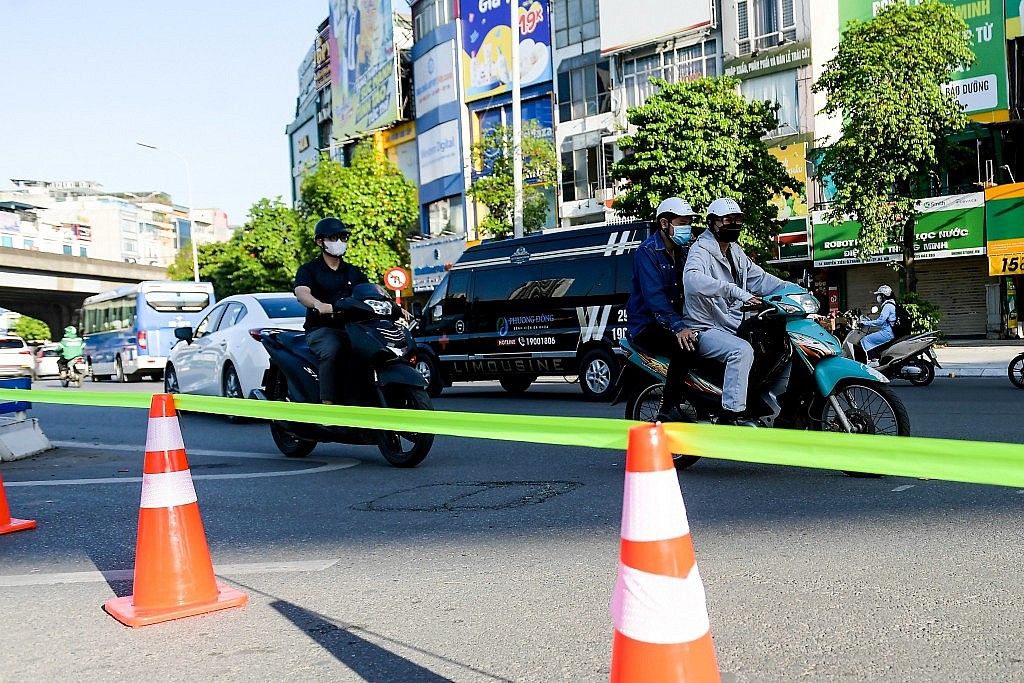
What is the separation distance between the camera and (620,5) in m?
35.8

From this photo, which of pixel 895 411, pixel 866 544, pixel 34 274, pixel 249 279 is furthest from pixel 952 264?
pixel 34 274

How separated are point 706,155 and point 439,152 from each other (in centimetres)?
2011

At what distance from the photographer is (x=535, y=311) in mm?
15445

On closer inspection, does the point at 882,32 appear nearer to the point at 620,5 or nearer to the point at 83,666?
the point at 620,5

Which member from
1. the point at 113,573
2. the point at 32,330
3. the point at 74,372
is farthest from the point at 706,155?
the point at 32,330

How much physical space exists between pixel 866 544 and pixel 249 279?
51.1 meters

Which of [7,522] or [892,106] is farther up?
[892,106]

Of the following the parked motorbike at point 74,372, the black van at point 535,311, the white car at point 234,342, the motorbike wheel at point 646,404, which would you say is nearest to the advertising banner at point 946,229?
the black van at point 535,311

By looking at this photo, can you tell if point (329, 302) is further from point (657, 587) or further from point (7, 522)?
point (657, 587)

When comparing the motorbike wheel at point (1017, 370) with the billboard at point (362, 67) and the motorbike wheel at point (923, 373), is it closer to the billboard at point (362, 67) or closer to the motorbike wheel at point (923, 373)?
the motorbike wheel at point (923, 373)

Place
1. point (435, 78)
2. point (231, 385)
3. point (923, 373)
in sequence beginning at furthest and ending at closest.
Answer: point (435, 78), point (923, 373), point (231, 385)

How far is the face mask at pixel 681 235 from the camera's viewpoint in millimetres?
7056

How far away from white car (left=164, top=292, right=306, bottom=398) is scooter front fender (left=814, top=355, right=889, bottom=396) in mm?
7143

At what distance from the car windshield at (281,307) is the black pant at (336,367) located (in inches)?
195
